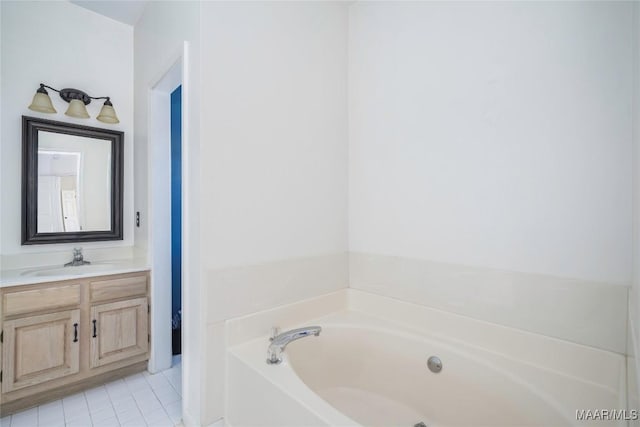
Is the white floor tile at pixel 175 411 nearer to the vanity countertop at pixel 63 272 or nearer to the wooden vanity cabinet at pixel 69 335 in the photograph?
the wooden vanity cabinet at pixel 69 335

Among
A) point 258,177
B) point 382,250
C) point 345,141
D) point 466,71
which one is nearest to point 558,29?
point 466,71

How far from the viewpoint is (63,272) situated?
1.97 metres

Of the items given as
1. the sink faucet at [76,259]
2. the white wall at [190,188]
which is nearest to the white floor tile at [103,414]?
the white wall at [190,188]

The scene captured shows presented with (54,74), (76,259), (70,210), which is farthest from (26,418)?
(54,74)

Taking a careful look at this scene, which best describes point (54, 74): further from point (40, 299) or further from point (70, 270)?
point (40, 299)

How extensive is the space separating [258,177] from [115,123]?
1.56 meters

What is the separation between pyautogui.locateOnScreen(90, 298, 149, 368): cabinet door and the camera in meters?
1.96

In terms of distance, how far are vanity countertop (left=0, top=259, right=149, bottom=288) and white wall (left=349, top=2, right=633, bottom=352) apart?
1663 millimetres

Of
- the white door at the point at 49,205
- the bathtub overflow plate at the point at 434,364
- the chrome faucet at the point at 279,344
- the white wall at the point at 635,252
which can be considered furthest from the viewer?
the white door at the point at 49,205

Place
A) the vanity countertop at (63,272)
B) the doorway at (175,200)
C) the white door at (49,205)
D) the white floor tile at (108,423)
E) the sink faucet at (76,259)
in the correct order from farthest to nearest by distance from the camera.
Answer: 1. the doorway at (175,200)
2. the sink faucet at (76,259)
3. the white door at (49,205)
4. the vanity countertop at (63,272)
5. the white floor tile at (108,423)

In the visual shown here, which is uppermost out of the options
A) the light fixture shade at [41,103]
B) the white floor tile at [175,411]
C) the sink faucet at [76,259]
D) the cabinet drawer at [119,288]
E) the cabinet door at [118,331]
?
the light fixture shade at [41,103]

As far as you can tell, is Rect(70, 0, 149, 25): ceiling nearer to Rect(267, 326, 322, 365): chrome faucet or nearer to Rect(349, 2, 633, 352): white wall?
Rect(349, 2, 633, 352): white wall

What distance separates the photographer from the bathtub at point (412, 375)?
1.14m

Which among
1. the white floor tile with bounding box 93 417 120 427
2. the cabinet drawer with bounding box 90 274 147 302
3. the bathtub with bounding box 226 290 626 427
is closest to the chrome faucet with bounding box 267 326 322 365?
the bathtub with bounding box 226 290 626 427
